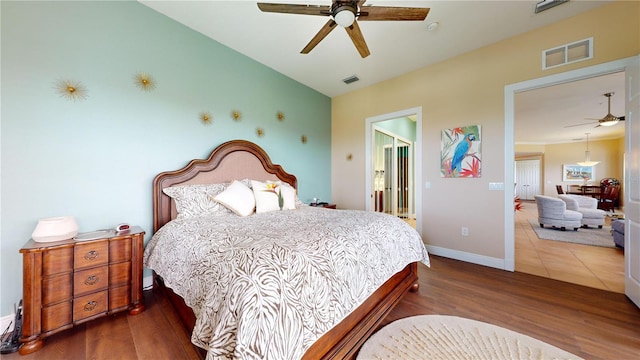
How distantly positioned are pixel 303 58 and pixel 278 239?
288cm

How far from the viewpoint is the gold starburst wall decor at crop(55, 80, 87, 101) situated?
6.19 ft

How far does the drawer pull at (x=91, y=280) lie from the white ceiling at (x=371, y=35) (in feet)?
8.79

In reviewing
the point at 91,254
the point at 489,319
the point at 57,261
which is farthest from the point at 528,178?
the point at 57,261

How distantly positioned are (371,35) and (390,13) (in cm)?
118

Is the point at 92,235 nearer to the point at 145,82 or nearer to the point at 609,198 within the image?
the point at 145,82

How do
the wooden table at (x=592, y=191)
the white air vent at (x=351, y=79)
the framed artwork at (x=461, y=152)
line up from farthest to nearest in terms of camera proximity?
the wooden table at (x=592, y=191) → the white air vent at (x=351, y=79) → the framed artwork at (x=461, y=152)

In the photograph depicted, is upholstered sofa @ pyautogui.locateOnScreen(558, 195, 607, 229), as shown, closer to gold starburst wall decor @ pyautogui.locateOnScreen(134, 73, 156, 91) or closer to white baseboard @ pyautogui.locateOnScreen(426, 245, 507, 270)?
white baseboard @ pyautogui.locateOnScreen(426, 245, 507, 270)

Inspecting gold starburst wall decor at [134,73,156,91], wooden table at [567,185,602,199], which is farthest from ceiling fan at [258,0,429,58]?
wooden table at [567,185,602,199]

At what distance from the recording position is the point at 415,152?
3.89 m

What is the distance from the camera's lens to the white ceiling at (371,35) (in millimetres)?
2316

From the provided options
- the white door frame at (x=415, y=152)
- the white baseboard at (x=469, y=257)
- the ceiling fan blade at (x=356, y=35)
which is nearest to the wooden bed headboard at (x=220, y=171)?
the white door frame at (x=415, y=152)

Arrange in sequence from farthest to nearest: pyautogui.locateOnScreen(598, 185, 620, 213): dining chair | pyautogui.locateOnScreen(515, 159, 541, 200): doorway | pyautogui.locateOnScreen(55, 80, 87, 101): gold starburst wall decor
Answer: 1. pyautogui.locateOnScreen(515, 159, 541, 200): doorway
2. pyautogui.locateOnScreen(598, 185, 620, 213): dining chair
3. pyautogui.locateOnScreen(55, 80, 87, 101): gold starburst wall decor

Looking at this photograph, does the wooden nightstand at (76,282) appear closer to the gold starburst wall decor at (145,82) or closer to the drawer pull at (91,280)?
the drawer pull at (91,280)

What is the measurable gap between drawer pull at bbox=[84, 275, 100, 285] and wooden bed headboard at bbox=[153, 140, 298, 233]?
657 millimetres
